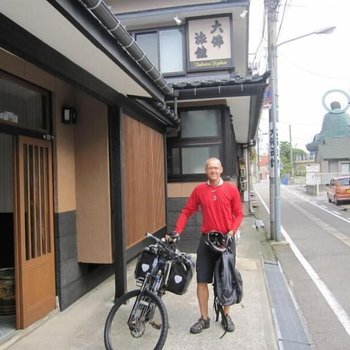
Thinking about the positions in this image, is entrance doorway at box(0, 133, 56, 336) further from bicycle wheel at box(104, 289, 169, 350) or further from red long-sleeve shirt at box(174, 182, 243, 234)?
red long-sleeve shirt at box(174, 182, 243, 234)

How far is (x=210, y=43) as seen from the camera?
11328 millimetres

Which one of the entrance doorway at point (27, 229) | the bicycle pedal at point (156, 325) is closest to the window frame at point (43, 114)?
the entrance doorway at point (27, 229)

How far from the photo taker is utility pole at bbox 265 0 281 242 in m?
11.8

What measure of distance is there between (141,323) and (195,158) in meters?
5.76

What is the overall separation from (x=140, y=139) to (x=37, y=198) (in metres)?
2.31

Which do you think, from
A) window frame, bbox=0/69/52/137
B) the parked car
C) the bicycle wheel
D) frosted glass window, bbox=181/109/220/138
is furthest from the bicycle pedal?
the parked car

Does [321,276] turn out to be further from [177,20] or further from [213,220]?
[177,20]

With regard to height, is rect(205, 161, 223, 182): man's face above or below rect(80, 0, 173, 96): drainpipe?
below

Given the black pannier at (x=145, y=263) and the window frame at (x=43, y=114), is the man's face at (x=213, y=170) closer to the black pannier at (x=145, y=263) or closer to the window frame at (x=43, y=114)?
the black pannier at (x=145, y=263)

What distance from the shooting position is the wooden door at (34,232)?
4.65 m

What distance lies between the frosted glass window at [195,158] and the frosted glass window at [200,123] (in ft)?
1.01

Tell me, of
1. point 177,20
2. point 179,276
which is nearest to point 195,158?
point 177,20

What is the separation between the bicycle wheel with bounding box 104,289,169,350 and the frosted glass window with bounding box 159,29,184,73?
8570mm

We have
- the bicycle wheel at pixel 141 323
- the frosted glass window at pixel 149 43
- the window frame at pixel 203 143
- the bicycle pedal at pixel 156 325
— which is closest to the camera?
the bicycle wheel at pixel 141 323
